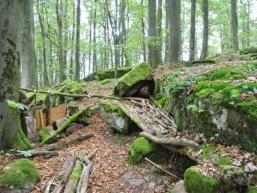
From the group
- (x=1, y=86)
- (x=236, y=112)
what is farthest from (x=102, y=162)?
(x=236, y=112)

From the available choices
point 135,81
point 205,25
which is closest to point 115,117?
point 135,81

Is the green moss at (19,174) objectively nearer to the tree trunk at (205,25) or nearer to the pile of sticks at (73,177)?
the pile of sticks at (73,177)

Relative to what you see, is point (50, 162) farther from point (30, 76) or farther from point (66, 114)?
point (30, 76)

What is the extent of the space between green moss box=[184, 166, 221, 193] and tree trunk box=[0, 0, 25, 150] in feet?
15.1

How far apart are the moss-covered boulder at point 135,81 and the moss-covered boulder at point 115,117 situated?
3.08ft

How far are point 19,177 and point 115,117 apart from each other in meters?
3.70

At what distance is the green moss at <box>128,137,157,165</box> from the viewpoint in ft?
22.6

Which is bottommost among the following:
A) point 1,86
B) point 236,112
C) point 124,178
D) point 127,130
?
point 124,178

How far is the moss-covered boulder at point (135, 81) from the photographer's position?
10104 millimetres

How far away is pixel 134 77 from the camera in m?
10.1

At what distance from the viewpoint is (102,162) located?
7293mm

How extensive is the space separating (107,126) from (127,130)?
1.31 metres

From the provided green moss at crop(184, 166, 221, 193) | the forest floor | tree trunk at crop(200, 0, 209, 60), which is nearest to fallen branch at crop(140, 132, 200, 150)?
the forest floor

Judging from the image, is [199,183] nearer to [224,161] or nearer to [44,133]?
[224,161]
